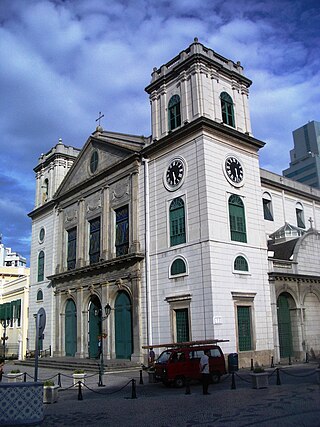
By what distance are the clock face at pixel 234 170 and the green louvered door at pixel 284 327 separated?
8252mm

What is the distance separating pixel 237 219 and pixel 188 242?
11.8 ft

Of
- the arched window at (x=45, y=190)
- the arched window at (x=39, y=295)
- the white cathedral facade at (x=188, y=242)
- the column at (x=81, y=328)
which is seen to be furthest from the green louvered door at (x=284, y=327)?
the arched window at (x=45, y=190)

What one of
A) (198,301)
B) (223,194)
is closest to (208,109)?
(223,194)

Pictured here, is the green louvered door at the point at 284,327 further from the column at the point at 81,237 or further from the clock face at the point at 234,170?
the column at the point at 81,237

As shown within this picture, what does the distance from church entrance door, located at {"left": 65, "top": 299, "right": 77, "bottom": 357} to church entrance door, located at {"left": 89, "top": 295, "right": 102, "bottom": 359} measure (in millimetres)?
2329

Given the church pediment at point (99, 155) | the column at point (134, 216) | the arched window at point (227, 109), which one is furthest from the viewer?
the church pediment at point (99, 155)

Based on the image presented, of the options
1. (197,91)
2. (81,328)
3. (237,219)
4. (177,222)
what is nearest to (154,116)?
(197,91)

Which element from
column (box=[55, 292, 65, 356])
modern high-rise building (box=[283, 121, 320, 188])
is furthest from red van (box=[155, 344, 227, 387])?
modern high-rise building (box=[283, 121, 320, 188])

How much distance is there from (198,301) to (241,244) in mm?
4597

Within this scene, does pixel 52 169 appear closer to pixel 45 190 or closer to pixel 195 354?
pixel 45 190

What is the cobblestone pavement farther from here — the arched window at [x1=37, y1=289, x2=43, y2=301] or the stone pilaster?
the arched window at [x1=37, y1=289, x2=43, y2=301]

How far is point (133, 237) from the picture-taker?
31.2 metres

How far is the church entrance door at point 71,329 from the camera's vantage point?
3675 cm

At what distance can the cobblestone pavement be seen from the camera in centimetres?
1232
